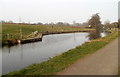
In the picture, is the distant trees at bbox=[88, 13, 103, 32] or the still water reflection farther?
the distant trees at bbox=[88, 13, 103, 32]

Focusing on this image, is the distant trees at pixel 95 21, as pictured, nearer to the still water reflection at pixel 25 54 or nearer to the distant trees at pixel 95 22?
the distant trees at pixel 95 22

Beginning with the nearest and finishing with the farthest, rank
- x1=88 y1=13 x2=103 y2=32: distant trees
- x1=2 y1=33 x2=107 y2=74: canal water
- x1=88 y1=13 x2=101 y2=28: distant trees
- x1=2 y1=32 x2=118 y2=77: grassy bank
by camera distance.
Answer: x1=2 y1=32 x2=118 y2=77: grassy bank
x1=2 y1=33 x2=107 y2=74: canal water
x1=88 y1=13 x2=103 y2=32: distant trees
x1=88 y1=13 x2=101 y2=28: distant trees

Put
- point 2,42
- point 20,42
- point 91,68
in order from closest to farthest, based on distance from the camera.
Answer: point 91,68
point 2,42
point 20,42

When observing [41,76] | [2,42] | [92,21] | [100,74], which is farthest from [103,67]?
[92,21]

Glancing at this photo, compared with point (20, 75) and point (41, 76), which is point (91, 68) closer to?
point (41, 76)

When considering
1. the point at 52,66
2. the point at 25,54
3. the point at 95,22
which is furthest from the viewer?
the point at 95,22

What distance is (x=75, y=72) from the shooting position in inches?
302

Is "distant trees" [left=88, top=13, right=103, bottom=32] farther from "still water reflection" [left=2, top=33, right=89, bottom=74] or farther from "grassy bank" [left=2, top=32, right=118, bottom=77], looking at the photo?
"grassy bank" [left=2, top=32, right=118, bottom=77]

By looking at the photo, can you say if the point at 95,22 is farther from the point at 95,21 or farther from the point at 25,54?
the point at 25,54

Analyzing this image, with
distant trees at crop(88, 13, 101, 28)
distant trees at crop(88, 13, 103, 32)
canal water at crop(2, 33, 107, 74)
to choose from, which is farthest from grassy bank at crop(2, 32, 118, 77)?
distant trees at crop(88, 13, 101, 28)

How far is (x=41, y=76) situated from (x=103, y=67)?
3.69m

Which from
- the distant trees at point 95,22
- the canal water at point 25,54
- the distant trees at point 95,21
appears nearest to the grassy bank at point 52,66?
the canal water at point 25,54

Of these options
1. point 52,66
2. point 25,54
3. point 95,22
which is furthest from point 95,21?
point 52,66

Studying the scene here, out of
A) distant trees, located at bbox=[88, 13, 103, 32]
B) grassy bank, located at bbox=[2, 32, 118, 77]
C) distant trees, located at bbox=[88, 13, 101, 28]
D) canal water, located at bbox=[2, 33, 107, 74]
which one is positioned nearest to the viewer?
grassy bank, located at bbox=[2, 32, 118, 77]
